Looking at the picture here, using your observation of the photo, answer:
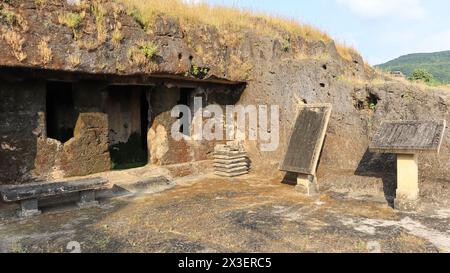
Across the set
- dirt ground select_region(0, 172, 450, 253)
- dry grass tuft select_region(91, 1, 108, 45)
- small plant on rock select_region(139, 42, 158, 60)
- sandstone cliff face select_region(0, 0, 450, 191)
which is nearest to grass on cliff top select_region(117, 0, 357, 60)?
sandstone cliff face select_region(0, 0, 450, 191)

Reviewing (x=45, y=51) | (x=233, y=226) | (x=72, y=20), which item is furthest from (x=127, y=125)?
(x=233, y=226)

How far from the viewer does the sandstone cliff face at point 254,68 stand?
669 centimetres

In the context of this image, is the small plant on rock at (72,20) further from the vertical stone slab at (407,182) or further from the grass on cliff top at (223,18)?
the vertical stone slab at (407,182)

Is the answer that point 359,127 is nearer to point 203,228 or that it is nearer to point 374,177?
point 374,177

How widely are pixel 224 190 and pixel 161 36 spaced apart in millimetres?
3534

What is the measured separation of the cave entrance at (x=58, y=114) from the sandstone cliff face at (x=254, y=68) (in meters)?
3.27

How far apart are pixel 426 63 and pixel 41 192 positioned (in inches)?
2166

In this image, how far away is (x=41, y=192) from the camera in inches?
Result: 243

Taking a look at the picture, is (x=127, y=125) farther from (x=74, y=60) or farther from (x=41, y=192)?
(x=41, y=192)

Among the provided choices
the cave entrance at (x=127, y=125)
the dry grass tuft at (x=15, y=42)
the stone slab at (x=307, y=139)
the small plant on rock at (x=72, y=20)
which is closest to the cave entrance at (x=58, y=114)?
the cave entrance at (x=127, y=125)

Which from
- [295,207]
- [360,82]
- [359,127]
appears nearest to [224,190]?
[295,207]

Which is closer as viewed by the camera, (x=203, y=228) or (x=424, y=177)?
(x=203, y=228)

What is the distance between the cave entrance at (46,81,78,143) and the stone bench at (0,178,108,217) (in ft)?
12.5

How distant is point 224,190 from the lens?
7.95 metres
